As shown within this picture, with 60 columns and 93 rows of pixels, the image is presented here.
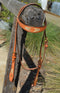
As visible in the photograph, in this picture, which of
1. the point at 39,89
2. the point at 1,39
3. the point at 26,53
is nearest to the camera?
the point at 39,89

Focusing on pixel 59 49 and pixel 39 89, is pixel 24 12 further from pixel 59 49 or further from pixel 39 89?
pixel 59 49

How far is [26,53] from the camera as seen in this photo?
3768 millimetres

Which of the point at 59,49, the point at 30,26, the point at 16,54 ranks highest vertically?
the point at 30,26

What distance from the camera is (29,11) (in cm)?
107

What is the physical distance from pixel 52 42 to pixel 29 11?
3066mm

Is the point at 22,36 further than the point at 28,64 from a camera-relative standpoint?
No

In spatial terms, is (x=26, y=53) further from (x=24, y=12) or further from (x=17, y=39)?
(x=24, y=12)

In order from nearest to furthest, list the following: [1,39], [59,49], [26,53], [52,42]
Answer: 1. [59,49]
2. [26,53]
3. [52,42]
4. [1,39]

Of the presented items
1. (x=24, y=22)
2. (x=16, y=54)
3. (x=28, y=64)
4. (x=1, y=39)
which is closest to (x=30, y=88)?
(x=28, y=64)

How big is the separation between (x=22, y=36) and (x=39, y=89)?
60.2 inches

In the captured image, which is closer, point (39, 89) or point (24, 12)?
point (24, 12)

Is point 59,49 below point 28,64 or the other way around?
the other way around

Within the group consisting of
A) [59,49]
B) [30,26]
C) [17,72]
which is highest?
[30,26]

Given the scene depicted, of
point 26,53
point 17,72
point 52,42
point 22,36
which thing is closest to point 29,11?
point 22,36
